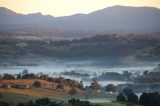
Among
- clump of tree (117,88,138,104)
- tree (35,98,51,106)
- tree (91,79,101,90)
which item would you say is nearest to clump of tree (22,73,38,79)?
tree (91,79,101,90)

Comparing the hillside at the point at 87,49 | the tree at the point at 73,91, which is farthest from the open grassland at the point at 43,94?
the hillside at the point at 87,49

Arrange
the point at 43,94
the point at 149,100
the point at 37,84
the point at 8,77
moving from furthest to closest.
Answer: the point at 8,77 → the point at 37,84 → the point at 43,94 → the point at 149,100

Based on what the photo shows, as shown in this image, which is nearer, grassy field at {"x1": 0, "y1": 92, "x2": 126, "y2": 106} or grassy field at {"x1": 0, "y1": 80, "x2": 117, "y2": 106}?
grassy field at {"x1": 0, "y1": 92, "x2": 126, "y2": 106}

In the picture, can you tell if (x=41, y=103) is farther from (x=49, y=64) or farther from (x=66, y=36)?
(x=66, y=36)

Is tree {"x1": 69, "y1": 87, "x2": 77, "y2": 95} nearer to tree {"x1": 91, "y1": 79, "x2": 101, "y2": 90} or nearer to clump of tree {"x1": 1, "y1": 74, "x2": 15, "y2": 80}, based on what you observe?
tree {"x1": 91, "y1": 79, "x2": 101, "y2": 90}

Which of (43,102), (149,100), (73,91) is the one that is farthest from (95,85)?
(43,102)

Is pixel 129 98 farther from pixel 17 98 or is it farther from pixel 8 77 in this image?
pixel 8 77

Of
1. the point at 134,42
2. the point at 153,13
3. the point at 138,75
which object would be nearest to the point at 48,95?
the point at 138,75

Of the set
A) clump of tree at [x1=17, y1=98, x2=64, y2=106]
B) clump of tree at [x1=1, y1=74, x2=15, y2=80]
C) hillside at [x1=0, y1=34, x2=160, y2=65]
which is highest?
hillside at [x1=0, y1=34, x2=160, y2=65]
